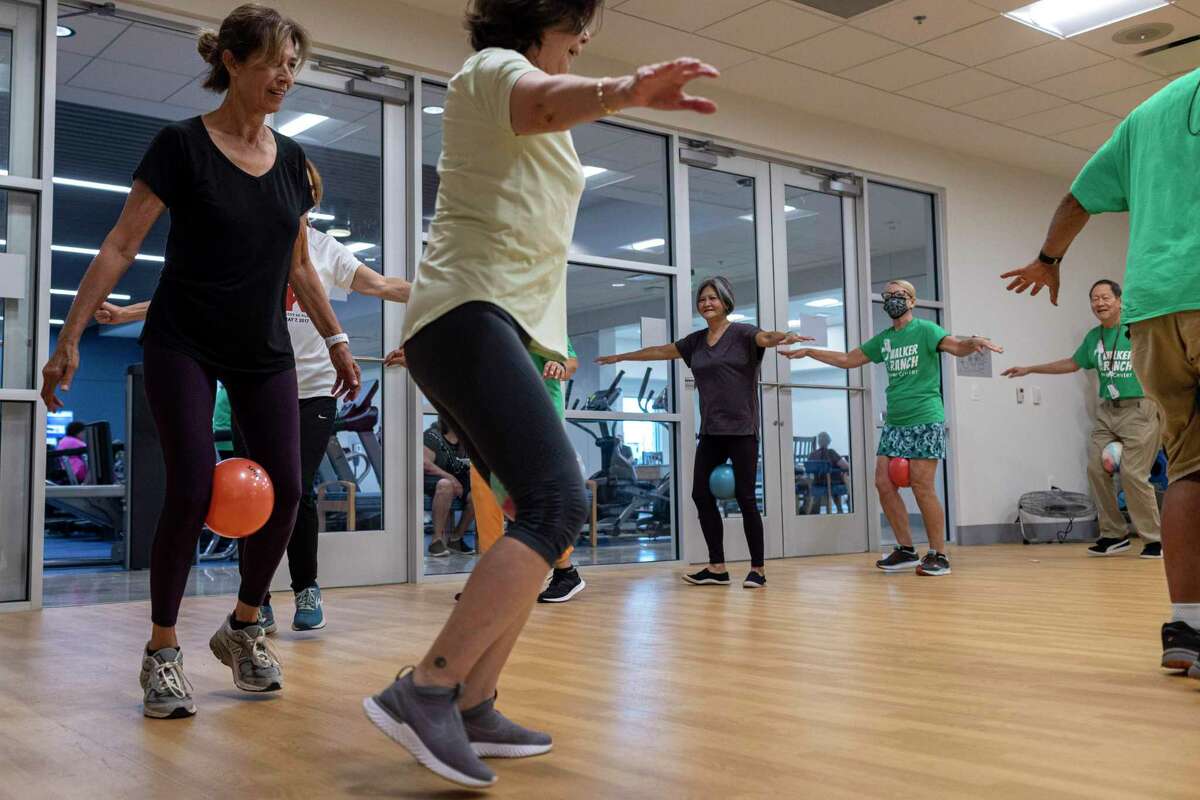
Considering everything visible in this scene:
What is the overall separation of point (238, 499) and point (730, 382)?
3.32 m

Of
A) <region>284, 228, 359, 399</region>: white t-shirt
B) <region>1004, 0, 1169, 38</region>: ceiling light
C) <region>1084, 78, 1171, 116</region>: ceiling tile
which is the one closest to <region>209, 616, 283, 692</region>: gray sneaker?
<region>284, 228, 359, 399</region>: white t-shirt

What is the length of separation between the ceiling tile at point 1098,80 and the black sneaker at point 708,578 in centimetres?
444

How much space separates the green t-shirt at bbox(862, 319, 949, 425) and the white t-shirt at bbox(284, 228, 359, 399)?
3.36m

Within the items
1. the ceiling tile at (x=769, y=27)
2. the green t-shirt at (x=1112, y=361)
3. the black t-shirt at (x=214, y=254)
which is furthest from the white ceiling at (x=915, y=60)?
the black t-shirt at (x=214, y=254)

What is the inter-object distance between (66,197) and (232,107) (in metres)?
9.99

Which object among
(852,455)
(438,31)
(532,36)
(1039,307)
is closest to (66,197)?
(438,31)

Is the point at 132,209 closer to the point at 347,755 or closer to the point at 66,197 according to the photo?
the point at 347,755

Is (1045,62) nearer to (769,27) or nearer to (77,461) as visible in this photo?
(769,27)

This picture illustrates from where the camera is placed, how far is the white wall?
7.78 metres

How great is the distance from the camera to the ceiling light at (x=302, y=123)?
586 cm

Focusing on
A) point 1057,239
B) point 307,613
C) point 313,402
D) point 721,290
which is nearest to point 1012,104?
point 721,290

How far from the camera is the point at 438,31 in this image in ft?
20.0

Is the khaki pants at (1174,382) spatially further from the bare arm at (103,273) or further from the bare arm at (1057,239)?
the bare arm at (103,273)

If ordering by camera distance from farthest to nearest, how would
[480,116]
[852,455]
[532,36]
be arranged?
1. [852,455]
2. [532,36]
3. [480,116]
